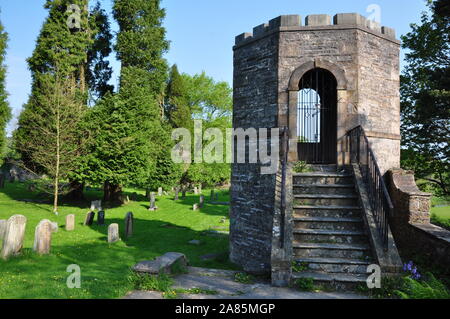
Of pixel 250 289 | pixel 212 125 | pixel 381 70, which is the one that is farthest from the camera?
pixel 212 125

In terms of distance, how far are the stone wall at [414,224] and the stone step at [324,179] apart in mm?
1627

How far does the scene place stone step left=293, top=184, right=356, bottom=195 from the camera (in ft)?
24.2

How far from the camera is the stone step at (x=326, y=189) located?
7.38m

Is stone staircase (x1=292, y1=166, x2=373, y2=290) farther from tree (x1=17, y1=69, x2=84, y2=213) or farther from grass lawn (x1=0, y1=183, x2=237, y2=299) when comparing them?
tree (x1=17, y1=69, x2=84, y2=213)

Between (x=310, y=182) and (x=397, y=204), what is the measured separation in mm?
2543

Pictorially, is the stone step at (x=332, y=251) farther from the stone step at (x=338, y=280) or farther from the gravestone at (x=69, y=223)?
the gravestone at (x=69, y=223)

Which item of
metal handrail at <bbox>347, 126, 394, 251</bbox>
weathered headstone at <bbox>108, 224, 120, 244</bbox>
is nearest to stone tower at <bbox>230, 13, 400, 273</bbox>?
metal handrail at <bbox>347, 126, 394, 251</bbox>

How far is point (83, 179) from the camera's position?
1880 cm

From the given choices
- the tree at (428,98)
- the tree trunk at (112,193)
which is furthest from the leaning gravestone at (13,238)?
the tree at (428,98)

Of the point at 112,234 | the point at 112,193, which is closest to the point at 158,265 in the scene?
the point at 112,234

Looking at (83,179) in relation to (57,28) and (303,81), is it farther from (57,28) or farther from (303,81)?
(303,81)

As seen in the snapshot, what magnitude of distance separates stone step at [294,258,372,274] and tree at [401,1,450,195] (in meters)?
11.5

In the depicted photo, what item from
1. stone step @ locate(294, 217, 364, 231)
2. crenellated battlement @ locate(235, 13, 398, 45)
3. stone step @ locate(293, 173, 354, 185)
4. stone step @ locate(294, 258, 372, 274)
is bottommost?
stone step @ locate(294, 258, 372, 274)
